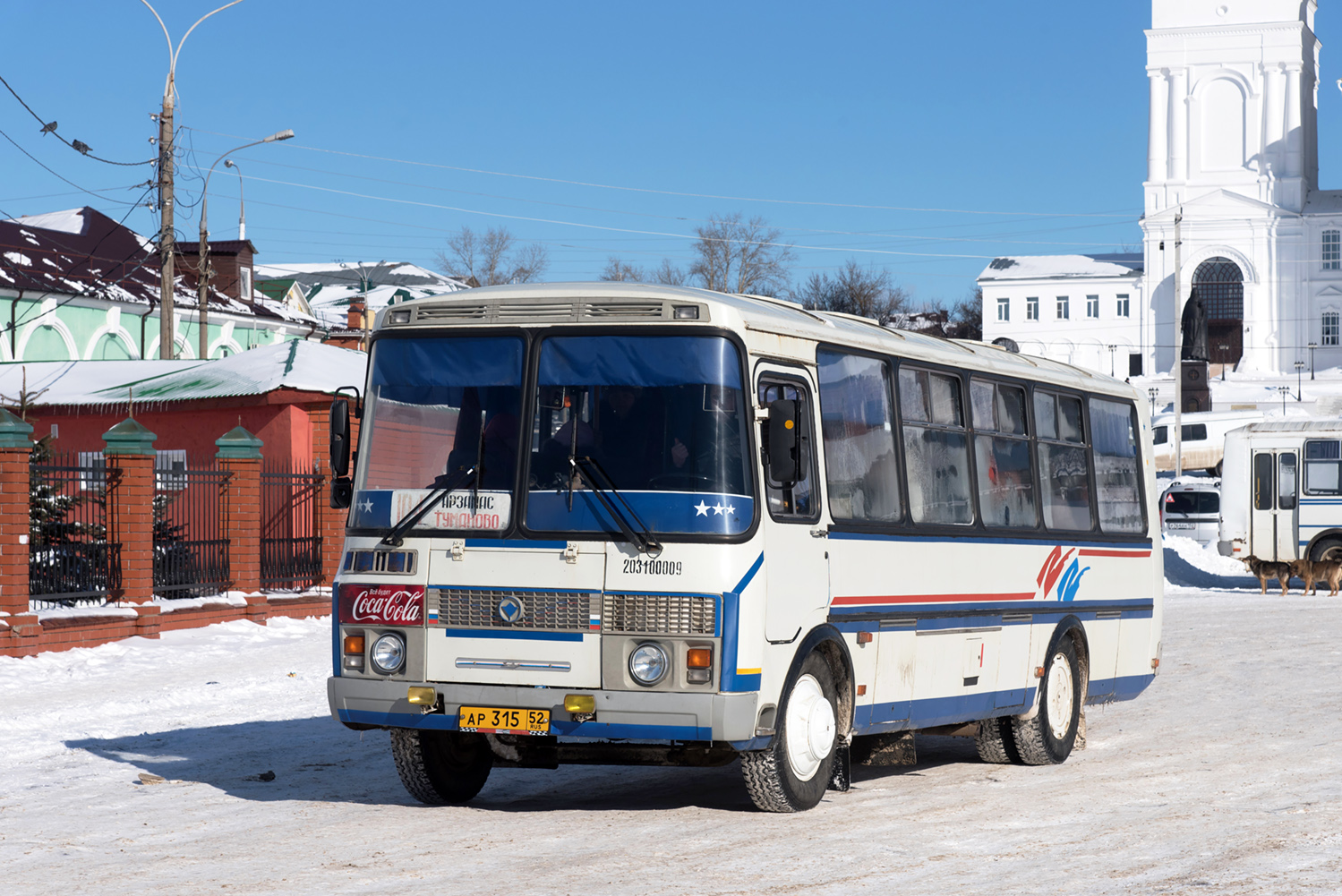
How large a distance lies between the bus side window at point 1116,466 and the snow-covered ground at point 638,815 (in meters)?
1.66

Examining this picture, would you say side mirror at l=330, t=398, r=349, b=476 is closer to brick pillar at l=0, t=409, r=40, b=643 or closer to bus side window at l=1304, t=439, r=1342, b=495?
brick pillar at l=0, t=409, r=40, b=643

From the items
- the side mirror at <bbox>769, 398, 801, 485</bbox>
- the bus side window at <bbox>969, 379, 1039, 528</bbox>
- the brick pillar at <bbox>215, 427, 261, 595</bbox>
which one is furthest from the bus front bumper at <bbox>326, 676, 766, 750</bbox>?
the brick pillar at <bbox>215, 427, 261, 595</bbox>

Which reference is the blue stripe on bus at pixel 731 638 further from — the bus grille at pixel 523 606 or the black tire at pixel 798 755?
the bus grille at pixel 523 606

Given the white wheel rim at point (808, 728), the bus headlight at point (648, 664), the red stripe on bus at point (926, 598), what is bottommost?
the white wheel rim at point (808, 728)

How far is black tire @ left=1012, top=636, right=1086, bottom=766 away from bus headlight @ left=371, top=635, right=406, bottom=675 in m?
4.85

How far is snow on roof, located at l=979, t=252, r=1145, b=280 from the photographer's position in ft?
351

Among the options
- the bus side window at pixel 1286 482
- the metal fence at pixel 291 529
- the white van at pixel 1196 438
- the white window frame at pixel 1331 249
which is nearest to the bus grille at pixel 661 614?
the metal fence at pixel 291 529

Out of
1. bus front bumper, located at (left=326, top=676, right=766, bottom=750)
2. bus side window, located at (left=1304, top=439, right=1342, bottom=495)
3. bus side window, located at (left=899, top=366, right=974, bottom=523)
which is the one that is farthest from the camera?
bus side window, located at (left=1304, top=439, right=1342, bottom=495)

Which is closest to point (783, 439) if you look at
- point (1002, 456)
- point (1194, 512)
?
point (1002, 456)

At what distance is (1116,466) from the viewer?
1361 cm

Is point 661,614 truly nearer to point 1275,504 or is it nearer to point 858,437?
point 858,437

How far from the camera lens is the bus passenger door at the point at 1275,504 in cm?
3241

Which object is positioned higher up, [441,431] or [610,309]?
[610,309]

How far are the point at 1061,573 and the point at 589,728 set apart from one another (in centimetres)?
492
